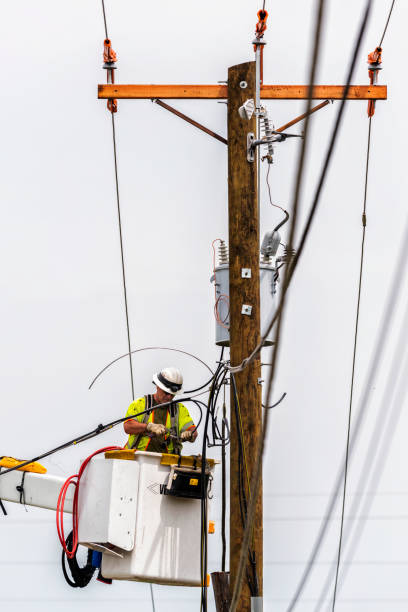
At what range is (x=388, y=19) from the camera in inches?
468

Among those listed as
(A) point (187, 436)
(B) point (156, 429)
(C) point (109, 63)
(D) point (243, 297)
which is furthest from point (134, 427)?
(C) point (109, 63)

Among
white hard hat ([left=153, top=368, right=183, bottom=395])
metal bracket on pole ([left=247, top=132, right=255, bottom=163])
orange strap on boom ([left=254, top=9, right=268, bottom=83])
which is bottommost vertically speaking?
white hard hat ([left=153, top=368, right=183, bottom=395])

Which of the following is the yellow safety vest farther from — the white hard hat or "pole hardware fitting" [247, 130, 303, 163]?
"pole hardware fitting" [247, 130, 303, 163]

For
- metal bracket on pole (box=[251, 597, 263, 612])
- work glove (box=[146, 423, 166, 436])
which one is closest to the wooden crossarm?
work glove (box=[146, 423, 166, 436])

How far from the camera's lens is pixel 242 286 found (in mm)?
9086

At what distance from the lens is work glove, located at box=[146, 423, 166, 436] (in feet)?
31.2

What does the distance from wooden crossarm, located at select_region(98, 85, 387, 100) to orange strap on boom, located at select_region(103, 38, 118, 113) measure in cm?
74

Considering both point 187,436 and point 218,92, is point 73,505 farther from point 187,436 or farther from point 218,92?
point 218,92

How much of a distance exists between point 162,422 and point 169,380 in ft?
1.25

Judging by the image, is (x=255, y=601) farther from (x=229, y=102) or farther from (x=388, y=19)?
(x=388, y=19)

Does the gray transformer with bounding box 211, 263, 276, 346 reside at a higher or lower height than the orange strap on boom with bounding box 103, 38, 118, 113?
lower

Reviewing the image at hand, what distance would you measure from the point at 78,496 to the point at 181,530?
0.92 m

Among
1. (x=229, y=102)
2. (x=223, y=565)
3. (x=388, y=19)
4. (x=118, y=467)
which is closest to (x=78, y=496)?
(x=118, y=467)

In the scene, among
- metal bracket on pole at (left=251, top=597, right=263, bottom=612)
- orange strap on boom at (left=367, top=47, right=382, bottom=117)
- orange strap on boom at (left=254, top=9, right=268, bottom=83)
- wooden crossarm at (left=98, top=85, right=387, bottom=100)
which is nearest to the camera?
metal bracket on pole at (left=251, top=597, right=263, bottom=612)
